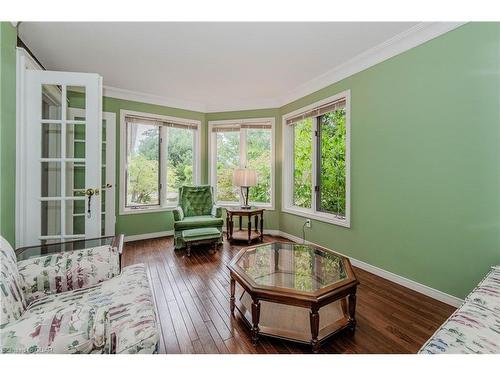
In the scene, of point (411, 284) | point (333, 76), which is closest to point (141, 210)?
point (333, 76)

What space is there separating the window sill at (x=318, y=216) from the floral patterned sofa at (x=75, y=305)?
2.41 m

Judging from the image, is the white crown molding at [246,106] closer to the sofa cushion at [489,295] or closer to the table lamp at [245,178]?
the table lamp at [245,178]

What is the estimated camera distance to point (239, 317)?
1.82 meters

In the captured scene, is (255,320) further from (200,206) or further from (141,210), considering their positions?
(141,210)

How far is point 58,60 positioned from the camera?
2.83 meters

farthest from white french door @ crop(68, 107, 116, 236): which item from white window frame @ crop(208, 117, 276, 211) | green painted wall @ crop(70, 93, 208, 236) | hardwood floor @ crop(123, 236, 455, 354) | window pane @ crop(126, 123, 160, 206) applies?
white window frame @ crop(208, 117, 276, 211)

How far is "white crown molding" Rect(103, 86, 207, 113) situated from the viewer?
372 centimetres

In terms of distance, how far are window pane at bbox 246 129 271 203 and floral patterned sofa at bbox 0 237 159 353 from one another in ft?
9.78

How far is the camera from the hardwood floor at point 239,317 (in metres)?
1.50

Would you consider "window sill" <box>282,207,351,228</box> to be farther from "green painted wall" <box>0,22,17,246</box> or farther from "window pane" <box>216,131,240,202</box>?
"green painted wall" <box>0,22,17,246</box>

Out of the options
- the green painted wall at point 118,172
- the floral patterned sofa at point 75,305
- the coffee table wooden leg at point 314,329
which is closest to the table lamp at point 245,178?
the green painted wall at point 118,172

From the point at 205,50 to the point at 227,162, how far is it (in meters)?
2.30
